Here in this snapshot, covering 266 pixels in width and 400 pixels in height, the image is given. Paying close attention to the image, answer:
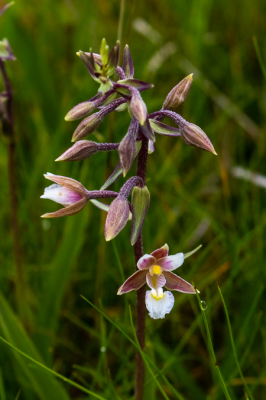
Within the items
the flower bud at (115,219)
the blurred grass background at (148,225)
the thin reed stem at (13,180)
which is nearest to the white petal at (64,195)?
the flower bud at (115,219)

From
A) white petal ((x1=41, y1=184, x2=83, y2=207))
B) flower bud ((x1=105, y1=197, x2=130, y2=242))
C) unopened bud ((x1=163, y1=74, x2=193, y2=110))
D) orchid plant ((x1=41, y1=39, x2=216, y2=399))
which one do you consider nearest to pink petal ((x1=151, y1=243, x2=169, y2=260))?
orchid plant ((x1=41, y1=39, x2=216, y2=399))

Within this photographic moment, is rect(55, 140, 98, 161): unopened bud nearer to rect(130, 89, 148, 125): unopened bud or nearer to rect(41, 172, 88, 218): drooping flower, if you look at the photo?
rect(41, 172, 88, 218): drooping flower

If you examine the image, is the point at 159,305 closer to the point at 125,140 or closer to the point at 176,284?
the point at 176,284

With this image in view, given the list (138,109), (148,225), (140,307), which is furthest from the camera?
(148,225)

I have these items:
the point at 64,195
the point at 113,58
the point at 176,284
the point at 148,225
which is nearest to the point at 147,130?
the point at 113,58

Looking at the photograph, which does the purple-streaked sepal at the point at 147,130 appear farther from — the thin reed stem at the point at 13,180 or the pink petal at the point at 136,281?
the thin reed stem at the point at 13,180

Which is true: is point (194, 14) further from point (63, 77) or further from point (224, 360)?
point (224, 360)

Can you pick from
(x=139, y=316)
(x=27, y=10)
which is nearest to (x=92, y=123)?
(x=139, y=316)
